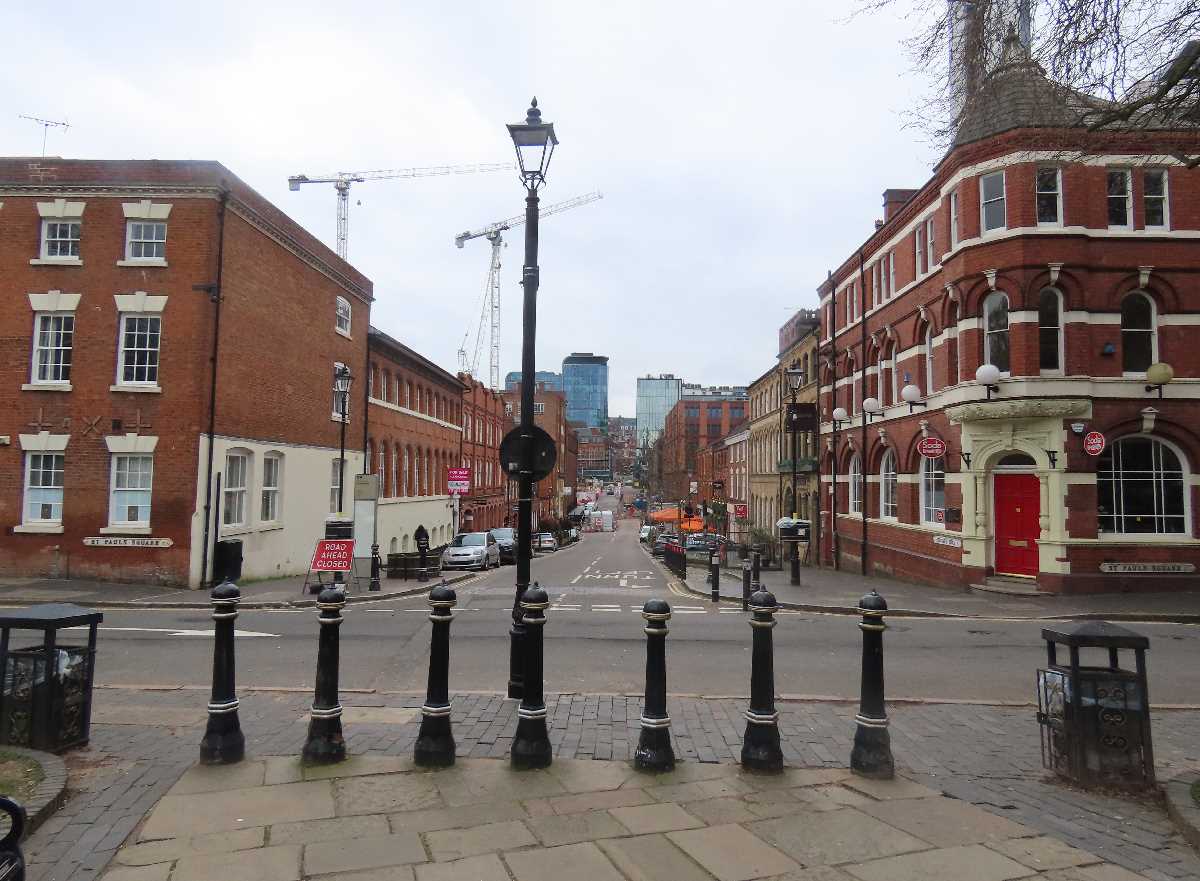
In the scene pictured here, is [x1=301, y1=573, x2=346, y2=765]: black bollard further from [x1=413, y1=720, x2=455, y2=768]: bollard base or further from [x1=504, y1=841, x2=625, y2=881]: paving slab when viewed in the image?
[x1=504, y1=841, x2=625, y2=881]: paving slab

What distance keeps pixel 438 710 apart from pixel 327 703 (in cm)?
86

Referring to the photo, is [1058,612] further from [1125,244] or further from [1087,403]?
[1125,244]

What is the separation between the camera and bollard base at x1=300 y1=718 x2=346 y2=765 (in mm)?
5523

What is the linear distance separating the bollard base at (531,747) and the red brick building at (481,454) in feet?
137

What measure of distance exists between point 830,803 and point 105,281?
21.7 meters

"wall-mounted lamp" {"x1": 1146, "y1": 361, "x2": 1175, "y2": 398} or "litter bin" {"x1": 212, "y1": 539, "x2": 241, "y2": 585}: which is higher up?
"wall-mounted lamp" {"x1": 1146, "y1": 361, "x2": 1175, "y2": 398}

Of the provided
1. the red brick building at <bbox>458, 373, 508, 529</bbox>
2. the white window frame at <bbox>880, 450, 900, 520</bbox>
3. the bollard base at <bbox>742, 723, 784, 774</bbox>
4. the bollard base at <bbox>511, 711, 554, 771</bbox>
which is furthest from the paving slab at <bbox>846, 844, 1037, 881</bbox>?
the red brick building at <bbox>458, 373, 508, 529</bbox>

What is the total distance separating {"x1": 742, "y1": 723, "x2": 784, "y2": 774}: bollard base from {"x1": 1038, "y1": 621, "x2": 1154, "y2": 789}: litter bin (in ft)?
6.72

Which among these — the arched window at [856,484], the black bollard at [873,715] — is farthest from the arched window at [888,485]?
the black bollard at [873,715]

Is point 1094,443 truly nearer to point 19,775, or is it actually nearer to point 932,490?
point 932,490

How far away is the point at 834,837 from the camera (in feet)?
14.5

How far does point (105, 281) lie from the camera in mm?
19609

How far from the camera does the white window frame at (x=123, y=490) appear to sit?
63.0ft

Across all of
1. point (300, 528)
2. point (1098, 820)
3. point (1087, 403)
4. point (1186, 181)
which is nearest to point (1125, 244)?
point (1186, 181)
